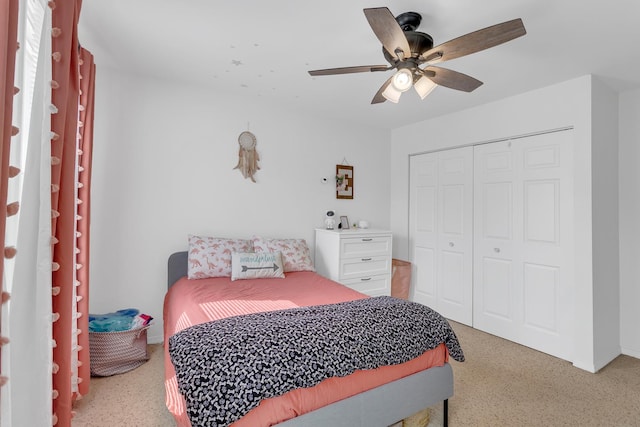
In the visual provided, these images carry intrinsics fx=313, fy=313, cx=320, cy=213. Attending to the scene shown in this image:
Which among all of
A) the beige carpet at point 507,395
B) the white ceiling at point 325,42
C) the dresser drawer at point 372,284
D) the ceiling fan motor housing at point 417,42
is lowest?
the beige carpet at point 507,395

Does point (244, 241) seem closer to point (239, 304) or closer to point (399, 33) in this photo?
point (239, 304)

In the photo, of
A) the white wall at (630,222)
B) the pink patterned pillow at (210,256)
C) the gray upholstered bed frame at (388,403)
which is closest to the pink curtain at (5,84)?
the gray upholstered bed frame at (388,403)

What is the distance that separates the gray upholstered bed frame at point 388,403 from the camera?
139 centimetres

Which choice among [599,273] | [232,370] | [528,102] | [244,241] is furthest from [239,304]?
[528,102]

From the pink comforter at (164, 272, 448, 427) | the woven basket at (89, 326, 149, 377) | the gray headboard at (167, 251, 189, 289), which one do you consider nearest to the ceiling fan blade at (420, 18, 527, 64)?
the pink comforter at (164, 272, 448, 427)

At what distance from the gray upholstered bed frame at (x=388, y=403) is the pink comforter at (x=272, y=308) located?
3 cm

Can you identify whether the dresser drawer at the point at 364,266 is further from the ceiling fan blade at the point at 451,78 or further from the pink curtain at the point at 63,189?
the pink curtain at the point at 63,189

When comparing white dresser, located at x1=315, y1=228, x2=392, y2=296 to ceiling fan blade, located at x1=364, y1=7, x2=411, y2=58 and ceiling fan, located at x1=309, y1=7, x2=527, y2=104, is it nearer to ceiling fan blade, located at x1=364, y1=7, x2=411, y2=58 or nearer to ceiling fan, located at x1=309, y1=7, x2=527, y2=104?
ceiling fan, located at x1=309, y1=7, x2=527, y2=104

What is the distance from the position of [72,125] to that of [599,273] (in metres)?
3.78

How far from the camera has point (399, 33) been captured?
1.55 meters

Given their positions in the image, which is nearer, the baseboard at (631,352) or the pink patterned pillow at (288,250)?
the baseboard at (631,352)

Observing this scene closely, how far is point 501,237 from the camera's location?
3.26 metres

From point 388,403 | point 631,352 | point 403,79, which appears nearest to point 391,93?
point 403,79

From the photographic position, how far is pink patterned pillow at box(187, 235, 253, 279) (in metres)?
2.76
